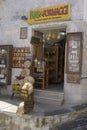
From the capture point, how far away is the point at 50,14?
10.1 m

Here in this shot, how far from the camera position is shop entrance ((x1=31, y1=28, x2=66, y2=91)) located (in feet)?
35.7

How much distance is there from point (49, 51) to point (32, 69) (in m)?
2.16

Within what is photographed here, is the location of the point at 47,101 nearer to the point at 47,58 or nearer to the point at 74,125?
the point at 74,125

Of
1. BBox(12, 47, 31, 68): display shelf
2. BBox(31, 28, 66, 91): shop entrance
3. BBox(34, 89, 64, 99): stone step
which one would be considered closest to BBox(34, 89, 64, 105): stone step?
BBox(34, 89, 64, 99): stone step

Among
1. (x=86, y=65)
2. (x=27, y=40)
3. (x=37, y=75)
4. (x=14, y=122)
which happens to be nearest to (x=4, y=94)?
(x=37, y=75)

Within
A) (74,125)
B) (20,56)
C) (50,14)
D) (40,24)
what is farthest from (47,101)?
(50,14)

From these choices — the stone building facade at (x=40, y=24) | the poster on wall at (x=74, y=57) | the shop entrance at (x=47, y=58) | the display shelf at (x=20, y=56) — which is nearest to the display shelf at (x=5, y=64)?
the display shelf at (x=20, y=56)

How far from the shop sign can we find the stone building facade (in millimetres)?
149

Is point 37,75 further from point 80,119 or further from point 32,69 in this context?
point 80,119

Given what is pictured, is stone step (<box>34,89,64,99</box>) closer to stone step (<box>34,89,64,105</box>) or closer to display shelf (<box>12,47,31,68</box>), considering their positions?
stone step (<box>34,89,64,105</box>)

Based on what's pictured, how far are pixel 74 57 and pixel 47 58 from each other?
281cm

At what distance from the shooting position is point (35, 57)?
10992 millimetres

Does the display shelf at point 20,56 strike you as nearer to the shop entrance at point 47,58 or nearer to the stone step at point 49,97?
the shop entrance at point 47,58

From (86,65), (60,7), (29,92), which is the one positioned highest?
(60,7)
